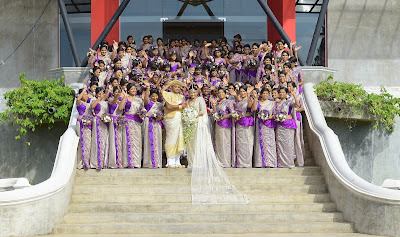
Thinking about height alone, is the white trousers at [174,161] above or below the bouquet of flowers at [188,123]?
below

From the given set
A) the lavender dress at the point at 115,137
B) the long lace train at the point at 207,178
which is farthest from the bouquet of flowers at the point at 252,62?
the lavender dress at the point at 115,137

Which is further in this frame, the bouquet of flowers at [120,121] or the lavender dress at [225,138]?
the lavender dress at [225,138]

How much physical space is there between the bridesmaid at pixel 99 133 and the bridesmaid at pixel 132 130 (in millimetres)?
330

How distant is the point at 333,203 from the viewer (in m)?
9.97

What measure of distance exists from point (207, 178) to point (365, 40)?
27.7ft

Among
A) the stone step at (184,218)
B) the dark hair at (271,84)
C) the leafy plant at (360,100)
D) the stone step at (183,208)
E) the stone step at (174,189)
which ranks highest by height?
the dark hair at (271,84)

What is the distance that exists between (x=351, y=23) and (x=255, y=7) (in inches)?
105

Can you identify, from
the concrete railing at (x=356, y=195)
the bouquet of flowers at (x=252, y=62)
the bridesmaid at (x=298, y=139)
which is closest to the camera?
the concrete railing at (x=356, y=195)

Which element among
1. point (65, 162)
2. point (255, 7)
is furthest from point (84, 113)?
point (255, 7)

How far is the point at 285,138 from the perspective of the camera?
1127 cm

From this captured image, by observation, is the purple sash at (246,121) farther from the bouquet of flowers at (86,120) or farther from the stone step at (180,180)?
the bouquet of flowers at (86,120)

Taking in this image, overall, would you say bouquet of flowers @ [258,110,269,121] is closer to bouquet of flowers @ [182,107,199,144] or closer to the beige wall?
bouquet of flowers @ [182,107,199,144]

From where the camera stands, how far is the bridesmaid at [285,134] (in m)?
11.2

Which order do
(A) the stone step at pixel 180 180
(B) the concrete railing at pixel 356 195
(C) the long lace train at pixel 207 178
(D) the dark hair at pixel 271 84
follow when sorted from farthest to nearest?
(D) the dark hair at pixel 271 84, (A) the stone step at pixel 180 180, (C) the long lace train at pixel 207 178, (B) the concrete railing at pixel 356 195
